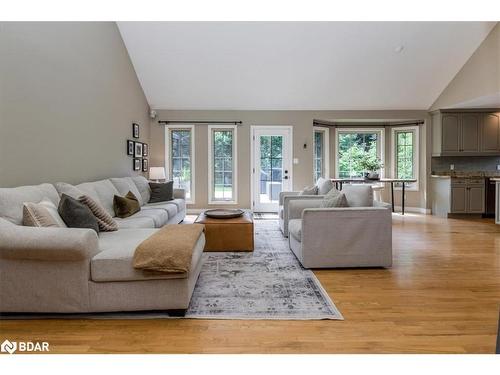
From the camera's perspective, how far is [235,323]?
2.37 m

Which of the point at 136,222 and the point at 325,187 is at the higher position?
the point at 325,187

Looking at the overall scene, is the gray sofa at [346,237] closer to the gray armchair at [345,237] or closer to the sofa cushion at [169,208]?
the gray armchair at [345,237]

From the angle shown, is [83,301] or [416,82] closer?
[83,301]

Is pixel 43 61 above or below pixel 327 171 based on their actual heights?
above

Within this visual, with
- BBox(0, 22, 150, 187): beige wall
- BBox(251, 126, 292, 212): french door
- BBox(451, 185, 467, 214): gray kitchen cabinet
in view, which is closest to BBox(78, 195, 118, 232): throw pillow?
BBox(0, 22, 150, 187): beige wall

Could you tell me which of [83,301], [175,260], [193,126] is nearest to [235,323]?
[175,260]

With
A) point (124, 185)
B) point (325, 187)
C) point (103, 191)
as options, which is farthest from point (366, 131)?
point (103, 191)

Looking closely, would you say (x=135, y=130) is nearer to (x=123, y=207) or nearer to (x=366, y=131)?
(x=123, y=207)

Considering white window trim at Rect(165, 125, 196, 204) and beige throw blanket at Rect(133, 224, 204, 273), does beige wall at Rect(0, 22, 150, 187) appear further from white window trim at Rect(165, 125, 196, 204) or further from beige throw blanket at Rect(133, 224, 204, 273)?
beige throw blanket at Rect(133, 224, 204, 273)

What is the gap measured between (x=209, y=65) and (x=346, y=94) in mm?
2907

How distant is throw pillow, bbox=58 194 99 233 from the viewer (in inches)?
115

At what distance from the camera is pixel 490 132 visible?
24.3 ft

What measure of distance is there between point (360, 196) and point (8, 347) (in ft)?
10.8

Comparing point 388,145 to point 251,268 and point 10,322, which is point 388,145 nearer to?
point 251,268
